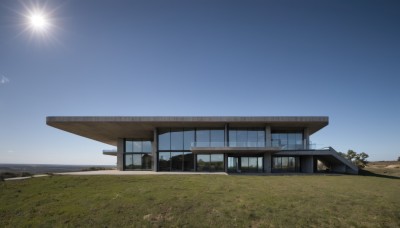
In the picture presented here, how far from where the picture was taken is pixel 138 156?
124 ft

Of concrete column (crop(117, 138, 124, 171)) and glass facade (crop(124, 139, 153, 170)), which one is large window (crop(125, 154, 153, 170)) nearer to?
glass facade (crop(124, 139, 153, 170))

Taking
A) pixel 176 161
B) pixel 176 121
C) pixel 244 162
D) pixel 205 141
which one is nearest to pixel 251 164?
pixel 244 162

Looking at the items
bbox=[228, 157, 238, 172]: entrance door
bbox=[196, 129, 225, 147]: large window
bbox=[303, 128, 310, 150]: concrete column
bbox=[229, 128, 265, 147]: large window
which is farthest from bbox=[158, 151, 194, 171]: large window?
bbox=[303, 128, 310, 150]: concrete column

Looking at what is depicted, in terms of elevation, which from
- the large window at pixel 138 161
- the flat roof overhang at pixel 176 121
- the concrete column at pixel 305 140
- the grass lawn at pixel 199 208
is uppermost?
the flat roof overhang at pixel 176 121

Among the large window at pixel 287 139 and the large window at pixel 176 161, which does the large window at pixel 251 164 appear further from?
the large window at pixel 176 161

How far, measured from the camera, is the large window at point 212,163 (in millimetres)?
31266

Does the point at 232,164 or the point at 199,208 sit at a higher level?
the point at 199,208

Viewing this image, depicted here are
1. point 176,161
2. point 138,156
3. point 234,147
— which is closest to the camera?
point 234,147

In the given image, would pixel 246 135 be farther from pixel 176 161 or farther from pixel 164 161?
pixel 164 161

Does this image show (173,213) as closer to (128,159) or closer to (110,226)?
(110,226)

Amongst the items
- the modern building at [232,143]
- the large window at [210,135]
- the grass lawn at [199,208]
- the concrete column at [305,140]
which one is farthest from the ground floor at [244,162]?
the grass lawn at [199,208]

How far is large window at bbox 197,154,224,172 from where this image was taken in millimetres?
31266

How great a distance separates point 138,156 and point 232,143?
1581 centimetres

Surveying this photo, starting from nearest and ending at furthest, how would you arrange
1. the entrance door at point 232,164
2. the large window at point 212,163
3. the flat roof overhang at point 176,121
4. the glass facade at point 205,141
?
the flat roof overhang at point 176,121 → the large window at point 212,163 → the glass facade at point 205,141 → the entrance door at point 232,164
